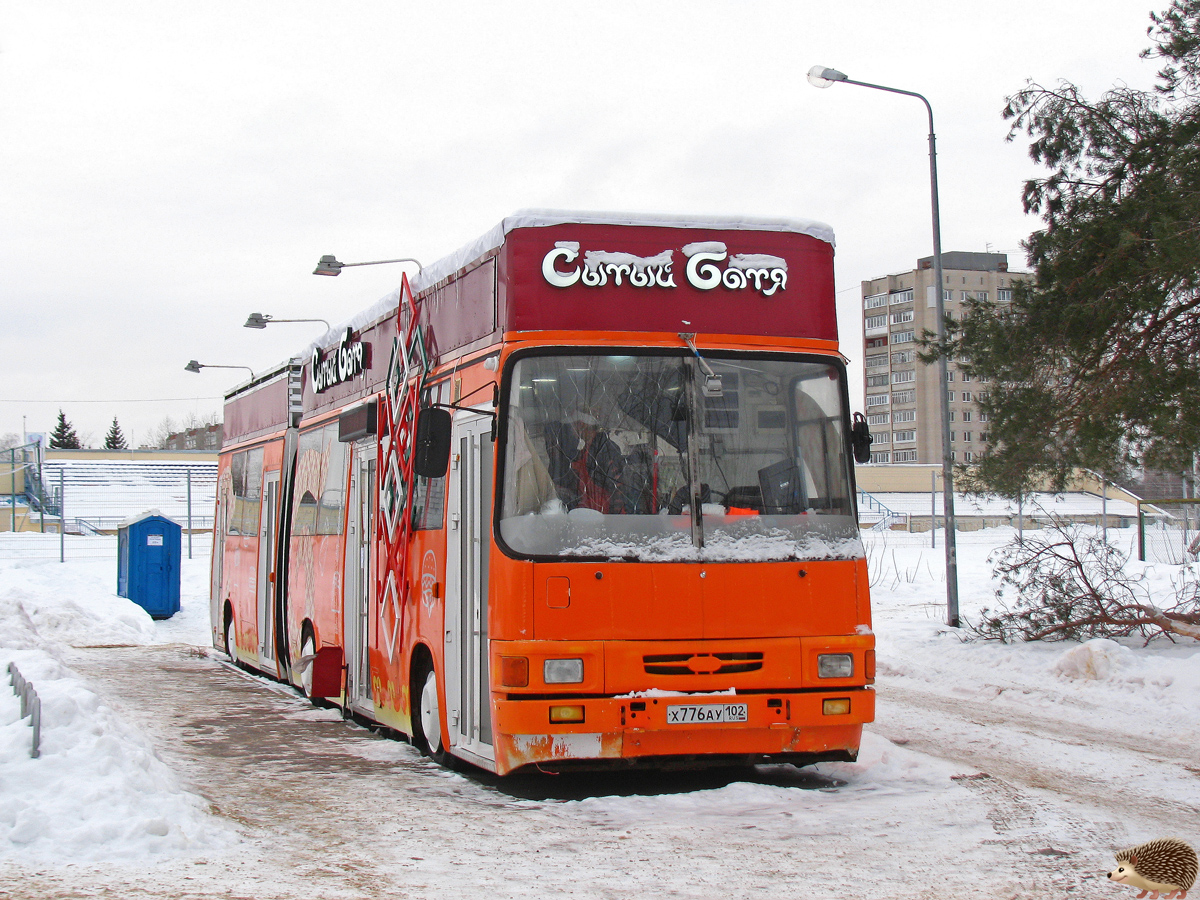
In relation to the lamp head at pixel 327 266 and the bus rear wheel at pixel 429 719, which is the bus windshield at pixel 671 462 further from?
the lamp head at pixel 327 266

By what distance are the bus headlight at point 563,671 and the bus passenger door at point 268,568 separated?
731 centimetres

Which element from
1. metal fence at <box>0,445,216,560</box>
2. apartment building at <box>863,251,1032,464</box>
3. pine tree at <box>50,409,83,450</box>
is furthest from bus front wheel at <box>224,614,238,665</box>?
pine tree at <box>50,409,83,450</box>

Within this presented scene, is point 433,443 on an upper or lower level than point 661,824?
upper

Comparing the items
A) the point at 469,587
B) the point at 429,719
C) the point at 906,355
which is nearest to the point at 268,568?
the point at 429,719

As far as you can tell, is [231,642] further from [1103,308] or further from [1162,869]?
[1162,869]

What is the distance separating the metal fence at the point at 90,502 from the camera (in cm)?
3462

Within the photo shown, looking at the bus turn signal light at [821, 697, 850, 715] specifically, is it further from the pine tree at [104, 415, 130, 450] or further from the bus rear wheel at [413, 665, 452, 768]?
the pine tree at [104, 415, 130, 450]

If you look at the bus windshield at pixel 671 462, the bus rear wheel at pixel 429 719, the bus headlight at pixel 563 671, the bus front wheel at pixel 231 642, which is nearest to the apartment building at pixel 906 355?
the bus front wheel at pixel 231 642

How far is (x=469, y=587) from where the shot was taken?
762cm

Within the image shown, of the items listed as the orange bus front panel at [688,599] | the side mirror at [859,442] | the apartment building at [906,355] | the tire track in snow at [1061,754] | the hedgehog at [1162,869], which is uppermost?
the apartment building at [906,355]

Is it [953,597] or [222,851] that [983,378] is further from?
[222,851]

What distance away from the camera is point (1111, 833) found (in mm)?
6320

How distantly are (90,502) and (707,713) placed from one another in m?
49.3

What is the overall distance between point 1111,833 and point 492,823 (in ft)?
10.3
